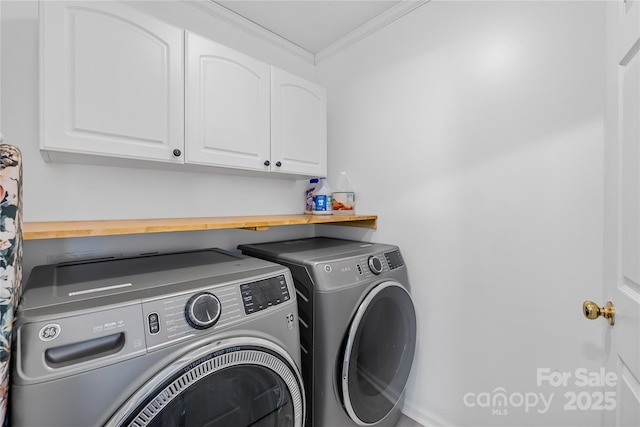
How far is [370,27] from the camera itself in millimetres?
1849

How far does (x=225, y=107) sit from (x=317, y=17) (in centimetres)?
93

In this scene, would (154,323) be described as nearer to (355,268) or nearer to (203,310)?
(203,310)

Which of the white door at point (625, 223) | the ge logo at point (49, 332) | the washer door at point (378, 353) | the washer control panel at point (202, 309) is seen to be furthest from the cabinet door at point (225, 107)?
the white door at point (625, 223)

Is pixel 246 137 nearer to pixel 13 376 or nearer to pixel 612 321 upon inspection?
pixel 13 376

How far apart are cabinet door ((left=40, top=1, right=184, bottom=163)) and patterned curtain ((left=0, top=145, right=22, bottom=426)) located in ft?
1.60

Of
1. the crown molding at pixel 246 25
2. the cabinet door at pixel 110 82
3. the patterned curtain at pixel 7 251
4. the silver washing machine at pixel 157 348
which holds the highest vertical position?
the crown molding at pixel 246 25

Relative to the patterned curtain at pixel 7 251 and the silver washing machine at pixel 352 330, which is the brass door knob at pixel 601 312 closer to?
the silver washing machine at pixel 352 330

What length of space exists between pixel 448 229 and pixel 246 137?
3.95 feet

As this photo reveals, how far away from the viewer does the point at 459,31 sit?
4.92 feet

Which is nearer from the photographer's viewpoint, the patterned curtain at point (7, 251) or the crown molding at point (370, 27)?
the patterned curtain at point (7, 251)

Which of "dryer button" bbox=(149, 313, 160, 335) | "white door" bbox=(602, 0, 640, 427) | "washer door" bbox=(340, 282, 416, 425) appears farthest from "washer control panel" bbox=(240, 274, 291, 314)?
"white door" bbox=(602, 0, 640, 427)

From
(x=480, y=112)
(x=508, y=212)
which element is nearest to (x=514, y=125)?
(x=480, y=112)

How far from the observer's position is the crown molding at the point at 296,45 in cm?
165

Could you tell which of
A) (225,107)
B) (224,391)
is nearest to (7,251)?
(224,391)
